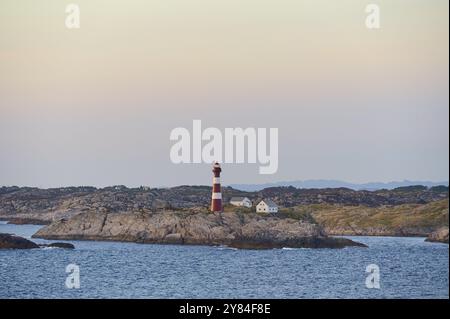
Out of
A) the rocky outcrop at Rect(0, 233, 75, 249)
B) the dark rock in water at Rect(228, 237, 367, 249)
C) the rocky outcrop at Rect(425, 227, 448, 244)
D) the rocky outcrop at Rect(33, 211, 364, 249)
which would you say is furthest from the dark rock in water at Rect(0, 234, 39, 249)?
the rocky outcrop at Rect(425, 227, 448, 244)

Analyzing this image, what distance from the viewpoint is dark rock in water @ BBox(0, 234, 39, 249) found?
9781 centimetres

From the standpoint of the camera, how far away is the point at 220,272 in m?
76.1

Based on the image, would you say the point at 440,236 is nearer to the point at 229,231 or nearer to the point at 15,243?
the point at 229,231

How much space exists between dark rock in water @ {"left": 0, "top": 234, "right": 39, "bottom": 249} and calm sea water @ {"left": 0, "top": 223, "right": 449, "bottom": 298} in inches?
119

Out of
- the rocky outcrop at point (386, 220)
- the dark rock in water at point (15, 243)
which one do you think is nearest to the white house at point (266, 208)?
the dark rock in water at point (15, 243)

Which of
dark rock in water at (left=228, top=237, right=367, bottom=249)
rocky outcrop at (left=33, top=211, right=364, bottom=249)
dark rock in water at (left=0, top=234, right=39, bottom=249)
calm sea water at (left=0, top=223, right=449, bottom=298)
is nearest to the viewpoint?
calm sea water at (left=0, top=223, right=449, bottom=298)

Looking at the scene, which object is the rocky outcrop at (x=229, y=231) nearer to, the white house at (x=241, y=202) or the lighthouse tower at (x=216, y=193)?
the lighthouse tower at (x=216, y=193)

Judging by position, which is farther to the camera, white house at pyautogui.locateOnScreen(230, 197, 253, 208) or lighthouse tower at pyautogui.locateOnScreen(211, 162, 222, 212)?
white house at pyautogui.locateOnScreen(230, 197, 253, 208)

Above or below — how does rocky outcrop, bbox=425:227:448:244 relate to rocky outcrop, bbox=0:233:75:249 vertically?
below

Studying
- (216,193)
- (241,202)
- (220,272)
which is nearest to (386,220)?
(241,202)

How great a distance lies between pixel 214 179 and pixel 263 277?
90.3 ft

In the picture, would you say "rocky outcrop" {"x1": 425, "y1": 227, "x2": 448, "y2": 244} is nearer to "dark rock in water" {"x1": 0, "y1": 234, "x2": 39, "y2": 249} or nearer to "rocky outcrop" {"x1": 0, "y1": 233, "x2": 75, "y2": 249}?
"rocky outcrop" {"x1": 0, "y1": 233, "x2": 75, "y2": 249}

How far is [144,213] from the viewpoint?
367ft
